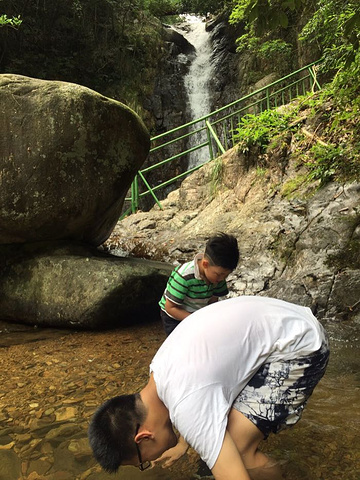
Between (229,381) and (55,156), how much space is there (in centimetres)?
401

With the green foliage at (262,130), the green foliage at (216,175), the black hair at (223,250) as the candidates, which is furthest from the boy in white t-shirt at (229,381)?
the green foliage at (216,175)

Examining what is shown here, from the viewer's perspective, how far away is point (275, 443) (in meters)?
2.08

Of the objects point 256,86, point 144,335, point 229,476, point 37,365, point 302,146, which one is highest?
point 256,86

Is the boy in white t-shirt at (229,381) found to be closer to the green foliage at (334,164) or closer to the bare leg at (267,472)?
the bare leg at (267,472)

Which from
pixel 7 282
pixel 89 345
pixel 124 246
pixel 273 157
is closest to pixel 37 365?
pixel 89 345

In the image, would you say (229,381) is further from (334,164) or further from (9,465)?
(334,164)

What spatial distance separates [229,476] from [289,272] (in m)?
3.87

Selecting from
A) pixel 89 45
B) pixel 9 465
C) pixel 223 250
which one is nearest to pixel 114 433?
pixel 9 465

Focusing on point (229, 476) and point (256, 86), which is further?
point (256, 86)

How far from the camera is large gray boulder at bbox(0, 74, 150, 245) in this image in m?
4.52

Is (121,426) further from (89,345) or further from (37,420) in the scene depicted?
(89,345)

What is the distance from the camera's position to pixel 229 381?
1.29 metres

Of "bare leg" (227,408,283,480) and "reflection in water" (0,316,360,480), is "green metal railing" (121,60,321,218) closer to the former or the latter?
"reflection in water" (0,316,360,480)

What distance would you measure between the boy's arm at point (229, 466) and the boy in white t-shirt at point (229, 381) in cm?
4
